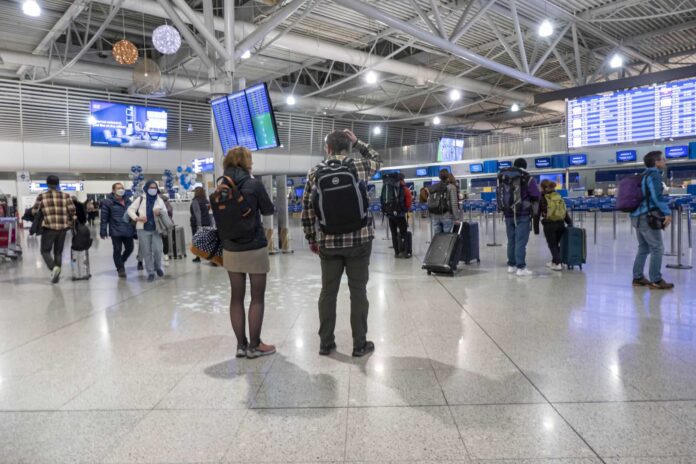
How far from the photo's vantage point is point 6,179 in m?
25.1

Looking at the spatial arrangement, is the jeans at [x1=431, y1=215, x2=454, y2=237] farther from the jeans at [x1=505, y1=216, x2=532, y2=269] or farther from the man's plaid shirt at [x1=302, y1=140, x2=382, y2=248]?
the man's plaid shirt at [x1=302, y1=140, x2=382, y2=248]

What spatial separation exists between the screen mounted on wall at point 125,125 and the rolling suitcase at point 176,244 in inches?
294

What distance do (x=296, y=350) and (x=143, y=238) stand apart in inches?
187

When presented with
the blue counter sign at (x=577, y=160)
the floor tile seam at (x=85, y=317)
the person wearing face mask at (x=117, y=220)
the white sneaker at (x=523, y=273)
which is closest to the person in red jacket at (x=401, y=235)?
the white sneaker at (x=523, y=273)

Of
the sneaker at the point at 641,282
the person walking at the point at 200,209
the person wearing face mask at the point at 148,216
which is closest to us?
the sneaker at the point at 641,282

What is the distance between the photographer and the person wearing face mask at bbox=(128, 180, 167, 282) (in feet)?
24.1

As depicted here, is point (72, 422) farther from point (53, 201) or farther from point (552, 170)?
point (552, 170)

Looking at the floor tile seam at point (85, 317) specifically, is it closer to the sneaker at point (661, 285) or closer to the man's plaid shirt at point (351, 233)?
the man's plaid shirt at point (351, 233)

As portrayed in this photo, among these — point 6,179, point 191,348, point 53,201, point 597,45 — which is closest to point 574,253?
point 191,348

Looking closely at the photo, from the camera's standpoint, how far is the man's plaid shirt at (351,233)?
347 centimetres

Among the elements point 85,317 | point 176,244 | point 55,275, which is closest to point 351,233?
point 85,317

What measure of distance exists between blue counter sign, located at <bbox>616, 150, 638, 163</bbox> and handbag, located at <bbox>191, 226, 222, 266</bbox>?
66.7ft

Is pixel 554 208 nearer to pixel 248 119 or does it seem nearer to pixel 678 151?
pixel 248 119

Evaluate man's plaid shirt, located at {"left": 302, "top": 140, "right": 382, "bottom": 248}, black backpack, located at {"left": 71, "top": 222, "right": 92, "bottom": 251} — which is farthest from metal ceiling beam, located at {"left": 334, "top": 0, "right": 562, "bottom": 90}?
man's plaid shirt, located at {"left": 302, "top": 140, "right": 382, "bottom": 248}
